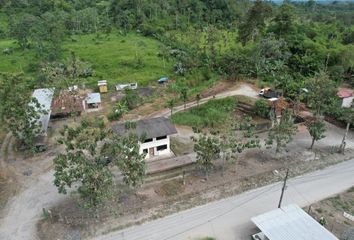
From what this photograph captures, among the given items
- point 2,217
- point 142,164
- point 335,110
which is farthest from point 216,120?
point 2,217

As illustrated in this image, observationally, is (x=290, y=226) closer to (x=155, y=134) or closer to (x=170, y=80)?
(x=155, y=134)

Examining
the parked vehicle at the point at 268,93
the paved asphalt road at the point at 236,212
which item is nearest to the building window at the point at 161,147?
the paved asphalt road at the point at 236,212

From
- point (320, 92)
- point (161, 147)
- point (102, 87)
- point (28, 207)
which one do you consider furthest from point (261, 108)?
point (28, 207)

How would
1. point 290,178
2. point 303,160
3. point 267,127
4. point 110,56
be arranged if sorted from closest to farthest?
1. point 290,178
2. point 303,160
3. point 267,127
4. point 110,56

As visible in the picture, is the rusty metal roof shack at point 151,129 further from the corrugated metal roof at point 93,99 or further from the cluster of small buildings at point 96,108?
the corrugated metal roof at point 93,99

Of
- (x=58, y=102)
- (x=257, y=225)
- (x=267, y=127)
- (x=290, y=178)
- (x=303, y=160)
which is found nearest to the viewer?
(x=257, y=225)

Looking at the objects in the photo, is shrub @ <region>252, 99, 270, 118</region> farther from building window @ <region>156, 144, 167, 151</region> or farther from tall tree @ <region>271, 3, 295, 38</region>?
tall tree @ <region>271, 3, 295, 38</region>

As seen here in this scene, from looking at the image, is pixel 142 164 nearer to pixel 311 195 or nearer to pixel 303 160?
pixel 311 195
